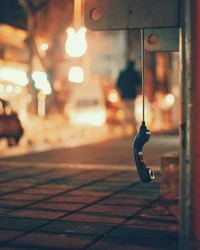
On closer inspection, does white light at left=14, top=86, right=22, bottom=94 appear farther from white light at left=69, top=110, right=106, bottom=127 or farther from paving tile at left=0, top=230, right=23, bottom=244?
paving tile at left=0, top=230, right=23, bottom=244

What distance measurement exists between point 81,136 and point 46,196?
22434mm

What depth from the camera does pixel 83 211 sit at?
7949mm

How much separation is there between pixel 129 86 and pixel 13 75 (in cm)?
1913

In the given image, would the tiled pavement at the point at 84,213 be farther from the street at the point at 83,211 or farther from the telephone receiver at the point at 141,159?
the telephone receiver at the point at 141,159

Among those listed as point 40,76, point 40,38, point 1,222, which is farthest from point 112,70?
point 1,222

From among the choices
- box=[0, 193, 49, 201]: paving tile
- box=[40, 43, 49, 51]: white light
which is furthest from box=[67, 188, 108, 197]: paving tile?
box=[40, 43, 49, 51]: white light

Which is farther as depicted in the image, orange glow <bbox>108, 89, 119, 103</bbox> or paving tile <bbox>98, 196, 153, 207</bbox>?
orange glow <bbox>108, 89, 119, 103</bbox>

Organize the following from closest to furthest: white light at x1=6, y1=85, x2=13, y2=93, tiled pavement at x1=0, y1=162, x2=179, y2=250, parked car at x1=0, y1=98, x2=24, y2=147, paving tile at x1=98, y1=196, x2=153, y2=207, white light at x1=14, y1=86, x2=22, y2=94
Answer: tiled pavement at x1=0, y1=162, x2=179, y2=250 → paving tile at x1=98, y1=196, x2=153, y2=207 → parked car at x1=0, y1=98, x2=24, y2=147 → white light at x1=6, y1=85, x2=13, y2=93 → white light at x1=14, y1=86, x2=22, y2=94

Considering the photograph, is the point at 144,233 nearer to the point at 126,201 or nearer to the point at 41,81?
the point at 126,201

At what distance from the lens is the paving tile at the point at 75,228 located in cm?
662

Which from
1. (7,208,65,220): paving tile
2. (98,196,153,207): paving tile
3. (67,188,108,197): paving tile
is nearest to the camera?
(7,208,65,220): paving tile

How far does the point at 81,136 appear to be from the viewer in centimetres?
3164

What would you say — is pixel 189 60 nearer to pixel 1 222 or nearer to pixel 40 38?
pixel 1 222

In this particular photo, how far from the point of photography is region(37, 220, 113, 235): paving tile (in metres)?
6.62
